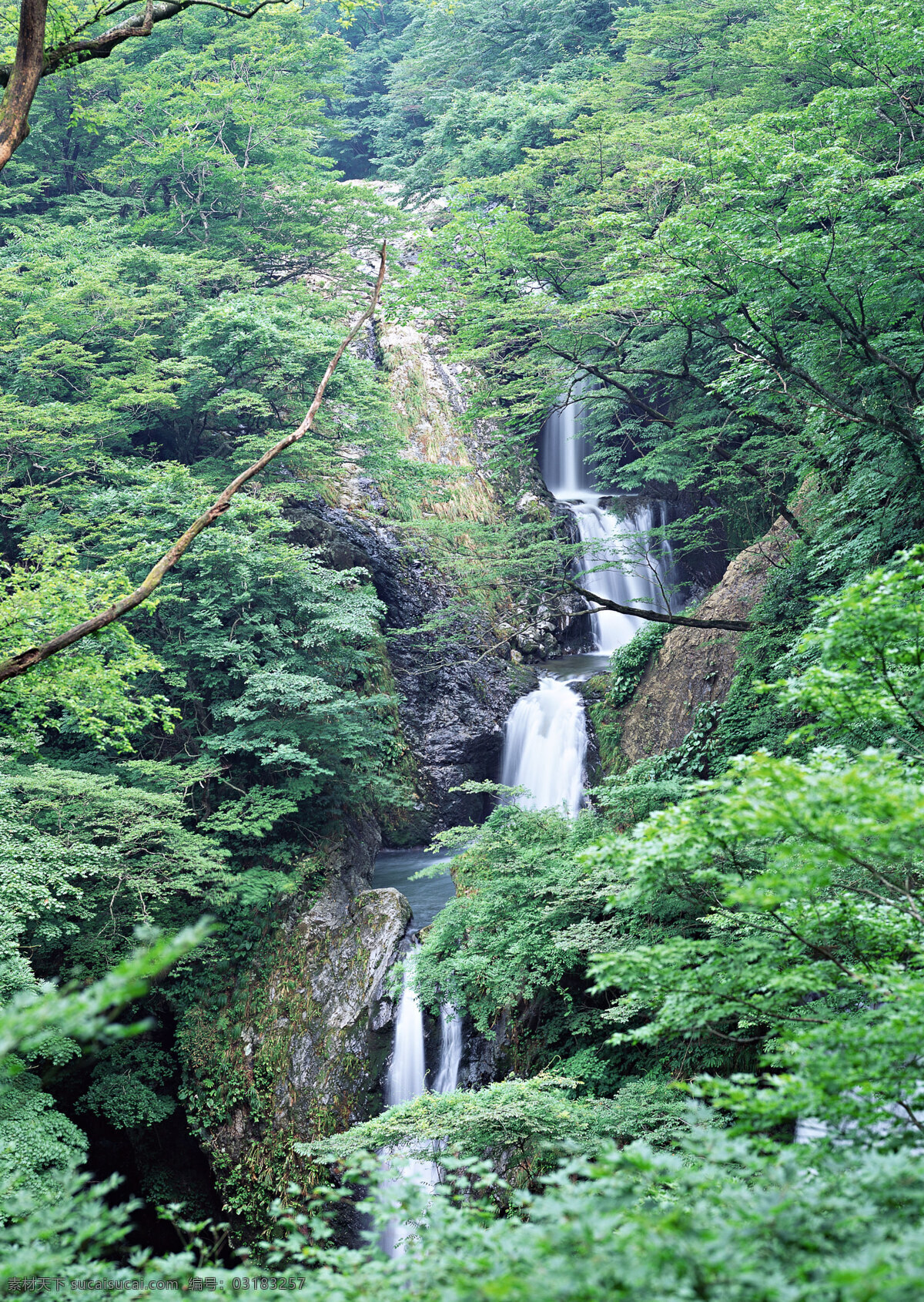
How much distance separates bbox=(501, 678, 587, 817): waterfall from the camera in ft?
45.1

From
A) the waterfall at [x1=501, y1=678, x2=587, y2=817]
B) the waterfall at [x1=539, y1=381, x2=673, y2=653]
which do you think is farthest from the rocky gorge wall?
the waterfall at [x1=539, y1=381, x2=673, y2=653]

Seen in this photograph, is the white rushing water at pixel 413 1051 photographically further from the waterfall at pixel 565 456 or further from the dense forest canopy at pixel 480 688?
the waterfall at pixel 565 456

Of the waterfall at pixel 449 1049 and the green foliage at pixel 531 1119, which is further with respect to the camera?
the waterfall at pixel 449 1049

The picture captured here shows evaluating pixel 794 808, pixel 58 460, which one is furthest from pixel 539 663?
pixel 794 808

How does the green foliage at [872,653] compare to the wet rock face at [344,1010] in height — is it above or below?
above

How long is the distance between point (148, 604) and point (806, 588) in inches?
282

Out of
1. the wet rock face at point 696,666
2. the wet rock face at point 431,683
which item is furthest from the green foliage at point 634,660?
the wet rock face at point 431,683

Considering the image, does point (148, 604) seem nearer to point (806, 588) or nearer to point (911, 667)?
point (911, 667)

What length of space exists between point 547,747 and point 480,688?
2.17m

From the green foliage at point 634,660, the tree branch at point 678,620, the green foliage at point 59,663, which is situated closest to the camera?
the green foliage at point 59,663

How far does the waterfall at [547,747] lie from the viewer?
45.1 ft

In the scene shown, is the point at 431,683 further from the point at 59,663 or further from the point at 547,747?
the point at 59,663

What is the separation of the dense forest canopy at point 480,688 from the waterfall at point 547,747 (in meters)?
0.71

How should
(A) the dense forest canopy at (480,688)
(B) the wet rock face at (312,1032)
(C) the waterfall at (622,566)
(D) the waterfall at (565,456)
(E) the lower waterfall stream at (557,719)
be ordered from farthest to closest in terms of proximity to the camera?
(D) the waterfall at (565,456) < (C) the waterfall at (622,566) < (E) the lower waterfall stream at (557,719) < (B) the wet rock face at (312,1032) < (A) the dense forest canopy at (480,688)
